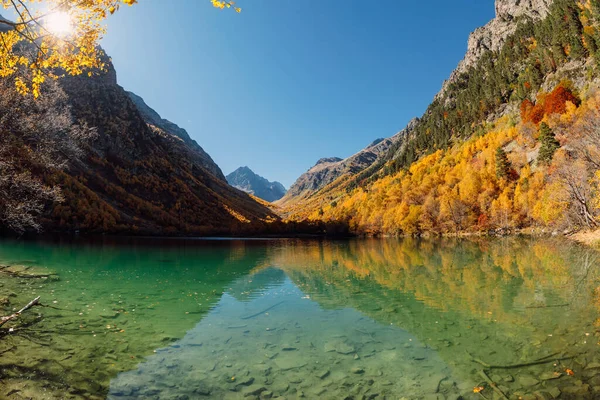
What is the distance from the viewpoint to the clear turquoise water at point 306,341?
8477 mm

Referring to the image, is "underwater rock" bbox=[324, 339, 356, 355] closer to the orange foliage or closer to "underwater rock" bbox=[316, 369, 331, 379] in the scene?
"underwater rock" bbox=[316, 369, 331, 379]

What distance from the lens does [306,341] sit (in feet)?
40.8

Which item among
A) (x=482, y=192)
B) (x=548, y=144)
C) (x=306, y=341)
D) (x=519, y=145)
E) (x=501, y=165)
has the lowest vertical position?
(x=306, y=341)

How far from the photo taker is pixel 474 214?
98.8 meters

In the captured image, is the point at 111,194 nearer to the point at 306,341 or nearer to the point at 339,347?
the point at 306,341

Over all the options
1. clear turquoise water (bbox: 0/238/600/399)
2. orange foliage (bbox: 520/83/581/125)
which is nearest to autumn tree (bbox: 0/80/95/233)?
clear turquoise water (bbox: 0/238/600/399)

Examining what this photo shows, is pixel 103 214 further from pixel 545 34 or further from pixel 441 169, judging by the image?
pixel 545 34

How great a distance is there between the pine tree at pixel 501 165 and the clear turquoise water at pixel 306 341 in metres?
85.9

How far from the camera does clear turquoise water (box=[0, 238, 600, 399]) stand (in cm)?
848


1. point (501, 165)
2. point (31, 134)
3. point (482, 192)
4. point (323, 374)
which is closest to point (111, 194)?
point (31, 134)

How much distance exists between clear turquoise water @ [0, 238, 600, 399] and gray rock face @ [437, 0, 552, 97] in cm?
18633

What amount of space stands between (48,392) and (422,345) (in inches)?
457

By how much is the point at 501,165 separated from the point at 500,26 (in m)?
Result: 124

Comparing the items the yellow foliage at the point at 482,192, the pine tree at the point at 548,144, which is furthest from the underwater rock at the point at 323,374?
the pine tree at the point at 548,144
